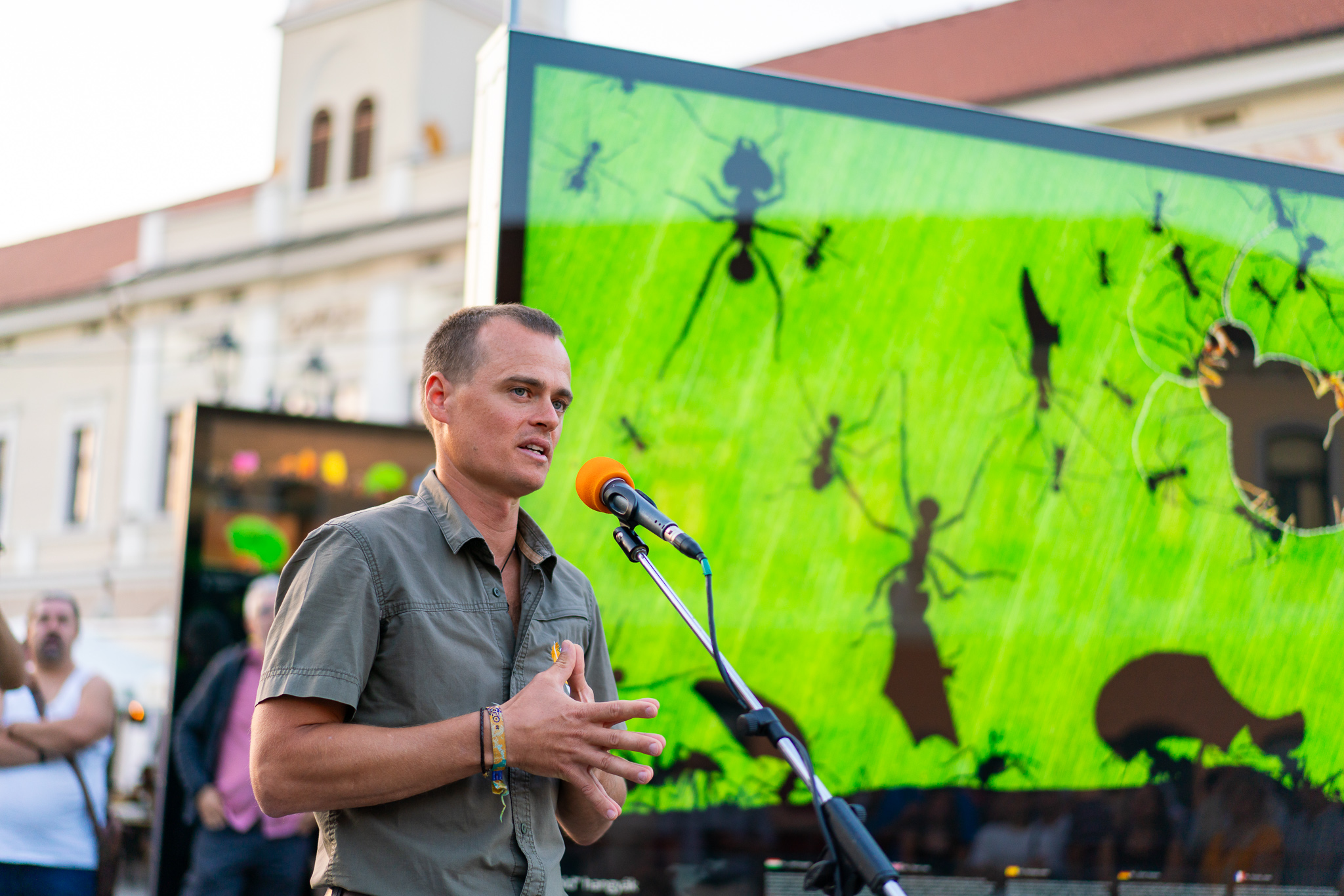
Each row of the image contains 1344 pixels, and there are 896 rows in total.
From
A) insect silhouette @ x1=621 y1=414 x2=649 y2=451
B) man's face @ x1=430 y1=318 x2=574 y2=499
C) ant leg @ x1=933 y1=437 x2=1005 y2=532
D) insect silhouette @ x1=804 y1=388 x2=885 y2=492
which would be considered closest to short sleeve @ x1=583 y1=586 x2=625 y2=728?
man's face @ x1=430 y1=318 x2=574 y2=499

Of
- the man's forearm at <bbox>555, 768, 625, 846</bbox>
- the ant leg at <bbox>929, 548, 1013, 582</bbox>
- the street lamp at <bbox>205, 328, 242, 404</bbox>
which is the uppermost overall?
the street lamp at <bbox>205, 328, 242, 404</bbox>

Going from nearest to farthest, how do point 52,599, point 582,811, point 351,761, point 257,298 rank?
1. point 351,761
2. point 582,811
3. point 52,599
4. point 257,298

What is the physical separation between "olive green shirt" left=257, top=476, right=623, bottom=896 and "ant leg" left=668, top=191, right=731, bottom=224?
1.50m

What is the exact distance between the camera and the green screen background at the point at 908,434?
324 cm

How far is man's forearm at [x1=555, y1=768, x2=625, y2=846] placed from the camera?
2.17 metres

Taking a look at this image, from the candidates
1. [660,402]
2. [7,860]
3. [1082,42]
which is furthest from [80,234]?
[660,402]

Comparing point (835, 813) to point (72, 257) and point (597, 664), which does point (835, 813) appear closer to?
point (597, 664)

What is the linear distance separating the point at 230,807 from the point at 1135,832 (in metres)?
3.60

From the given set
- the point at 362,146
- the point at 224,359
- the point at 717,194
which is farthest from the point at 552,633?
the point at 362,146

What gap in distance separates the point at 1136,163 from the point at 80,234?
28851 mm

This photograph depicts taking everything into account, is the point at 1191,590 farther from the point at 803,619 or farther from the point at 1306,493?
the point at 803,619

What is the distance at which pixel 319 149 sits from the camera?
2483 cm

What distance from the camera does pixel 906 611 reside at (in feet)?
11.2

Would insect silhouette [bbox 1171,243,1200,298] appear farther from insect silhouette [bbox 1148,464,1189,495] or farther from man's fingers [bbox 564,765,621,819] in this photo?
man's fingers [bbox 564,765,621,819]
